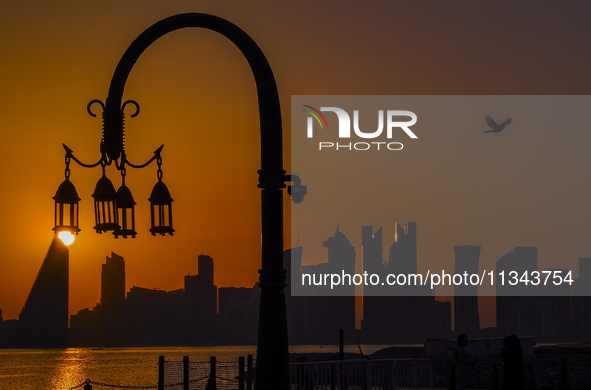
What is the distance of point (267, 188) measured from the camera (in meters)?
8.11

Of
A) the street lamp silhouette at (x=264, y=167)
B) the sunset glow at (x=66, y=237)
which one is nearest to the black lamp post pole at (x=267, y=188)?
Result: the street lamp silhouette at (x=264, y=167)

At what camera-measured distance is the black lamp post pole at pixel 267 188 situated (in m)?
7.90

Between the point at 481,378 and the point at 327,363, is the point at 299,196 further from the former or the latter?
the point at 481,378

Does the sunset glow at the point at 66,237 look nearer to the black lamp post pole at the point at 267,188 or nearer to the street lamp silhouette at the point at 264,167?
the street lamp silhouette at the point at 264,167

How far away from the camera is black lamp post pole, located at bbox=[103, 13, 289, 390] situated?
790 centimetres

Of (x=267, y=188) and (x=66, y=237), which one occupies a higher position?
(x=267, y=188)

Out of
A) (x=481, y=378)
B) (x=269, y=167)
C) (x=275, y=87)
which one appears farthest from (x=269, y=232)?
(x=481, y=378)

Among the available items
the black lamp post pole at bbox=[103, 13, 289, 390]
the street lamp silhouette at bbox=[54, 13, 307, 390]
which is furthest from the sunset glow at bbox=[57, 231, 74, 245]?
the black lamp post pole at bbox=[103, 13, 289, 390]

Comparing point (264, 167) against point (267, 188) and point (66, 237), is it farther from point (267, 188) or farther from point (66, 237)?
point (66, 237)

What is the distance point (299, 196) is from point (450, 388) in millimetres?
13536

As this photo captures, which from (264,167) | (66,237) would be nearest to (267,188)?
(264,167)

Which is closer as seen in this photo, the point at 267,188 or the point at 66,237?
the point at 267,188

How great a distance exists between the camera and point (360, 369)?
16250 millimetres

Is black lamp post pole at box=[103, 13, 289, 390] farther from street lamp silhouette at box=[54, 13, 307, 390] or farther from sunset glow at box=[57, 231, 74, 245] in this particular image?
sunset glow at box=[57, 231, 74, 245]
